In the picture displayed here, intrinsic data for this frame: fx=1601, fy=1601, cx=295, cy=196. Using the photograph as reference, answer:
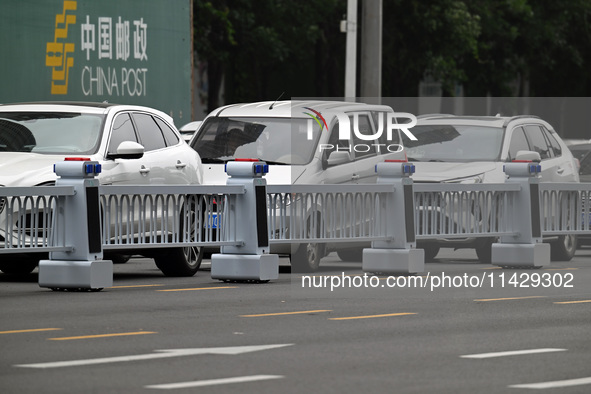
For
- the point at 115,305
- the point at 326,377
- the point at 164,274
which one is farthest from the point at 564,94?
the point at 326,377

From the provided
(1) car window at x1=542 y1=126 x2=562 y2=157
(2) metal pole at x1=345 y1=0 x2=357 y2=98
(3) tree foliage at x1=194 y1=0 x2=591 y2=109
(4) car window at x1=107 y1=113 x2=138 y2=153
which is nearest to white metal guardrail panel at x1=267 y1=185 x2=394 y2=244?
(4) car window at x1=107 y1=113 x2=138 y2=153

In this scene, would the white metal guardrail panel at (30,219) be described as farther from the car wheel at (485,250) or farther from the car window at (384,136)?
the car wheel at (485,250)

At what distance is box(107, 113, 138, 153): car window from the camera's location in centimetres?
1627

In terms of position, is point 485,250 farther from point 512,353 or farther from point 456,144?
point 512,353

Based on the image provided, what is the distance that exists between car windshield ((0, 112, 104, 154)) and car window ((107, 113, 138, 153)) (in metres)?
0.16

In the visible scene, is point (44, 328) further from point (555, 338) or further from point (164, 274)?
point (164, 274)

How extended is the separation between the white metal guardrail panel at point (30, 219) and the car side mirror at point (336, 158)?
4301mm

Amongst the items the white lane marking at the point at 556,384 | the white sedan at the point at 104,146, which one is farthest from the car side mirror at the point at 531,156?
the white lane marking at the point at 556,384

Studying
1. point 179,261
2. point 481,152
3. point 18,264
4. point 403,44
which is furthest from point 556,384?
point 403,44

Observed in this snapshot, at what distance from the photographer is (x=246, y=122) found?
736 inches

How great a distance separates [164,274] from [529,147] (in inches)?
243

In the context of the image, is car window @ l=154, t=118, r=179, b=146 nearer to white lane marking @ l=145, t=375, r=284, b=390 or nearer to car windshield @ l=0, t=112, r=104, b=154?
car windshield @ l=0, t=112, r=104, b=154

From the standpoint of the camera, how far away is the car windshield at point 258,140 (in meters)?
17.9

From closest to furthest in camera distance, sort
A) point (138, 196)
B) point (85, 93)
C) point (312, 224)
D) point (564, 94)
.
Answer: point (138, 196) → point (312, 224) → point (85, 93) → point (564, 94)
